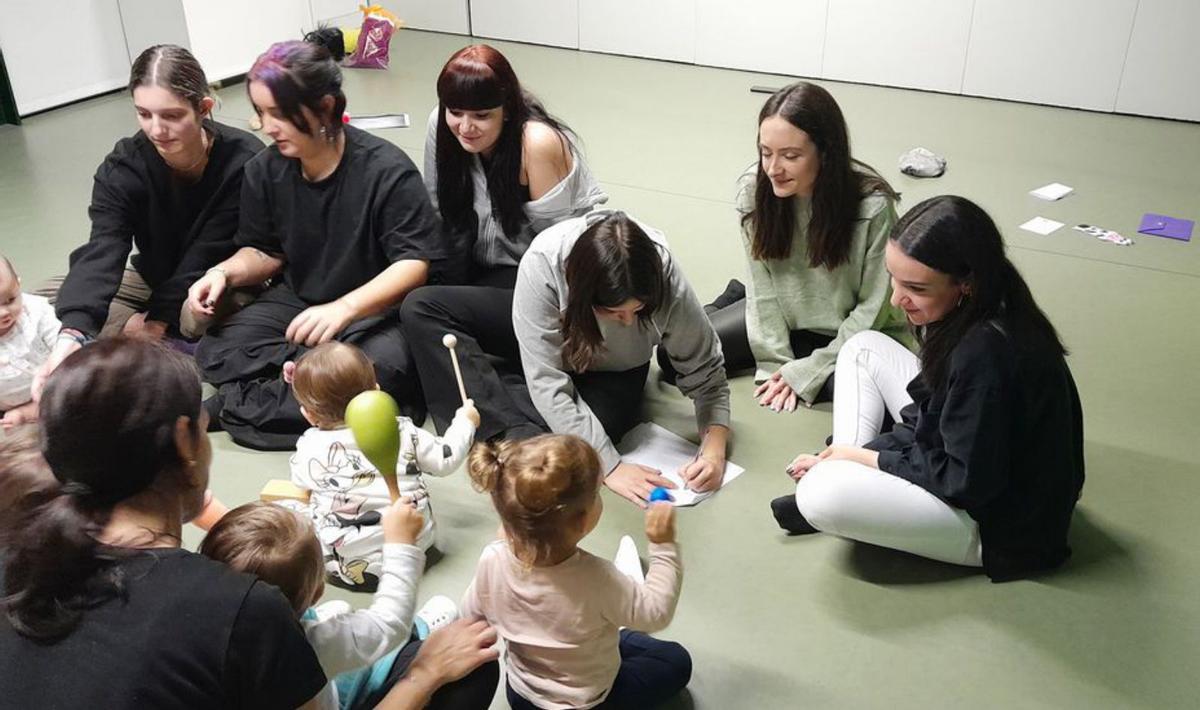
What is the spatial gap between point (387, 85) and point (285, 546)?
4.92 metres

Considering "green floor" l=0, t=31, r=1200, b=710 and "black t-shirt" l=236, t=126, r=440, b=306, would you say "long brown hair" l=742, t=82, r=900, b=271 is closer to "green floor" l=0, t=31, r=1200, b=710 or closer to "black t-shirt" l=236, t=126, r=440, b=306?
"green floor" l=0, t=31, r=1200, b=710

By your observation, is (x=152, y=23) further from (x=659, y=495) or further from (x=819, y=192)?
(x=659, y=495)

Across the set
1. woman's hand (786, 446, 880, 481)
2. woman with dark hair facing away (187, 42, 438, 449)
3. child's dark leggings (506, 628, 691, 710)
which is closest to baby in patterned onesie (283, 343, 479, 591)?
child's dark leggings (506, 628, 691, 710)

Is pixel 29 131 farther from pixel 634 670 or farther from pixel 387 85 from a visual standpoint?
pixel 634 670

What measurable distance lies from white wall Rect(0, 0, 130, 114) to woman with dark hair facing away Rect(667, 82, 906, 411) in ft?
13.6

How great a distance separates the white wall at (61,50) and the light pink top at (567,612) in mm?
4806

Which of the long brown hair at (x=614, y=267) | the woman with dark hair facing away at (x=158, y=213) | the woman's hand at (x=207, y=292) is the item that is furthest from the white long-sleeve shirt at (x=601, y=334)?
the woman with dark hair facing away at (x=158, y=213)

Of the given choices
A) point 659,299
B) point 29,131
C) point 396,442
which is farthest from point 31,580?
point 29,131

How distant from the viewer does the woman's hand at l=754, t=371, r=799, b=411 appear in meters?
2.90

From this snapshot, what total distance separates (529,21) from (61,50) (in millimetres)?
2805

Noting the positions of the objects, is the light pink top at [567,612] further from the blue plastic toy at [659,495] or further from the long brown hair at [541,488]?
the blue plastic toy at [659,495]

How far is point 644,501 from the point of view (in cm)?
247

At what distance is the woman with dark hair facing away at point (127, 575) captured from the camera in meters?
1.17

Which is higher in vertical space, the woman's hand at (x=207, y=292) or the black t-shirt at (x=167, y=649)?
the black t-shirt at (x=167, y=649)
